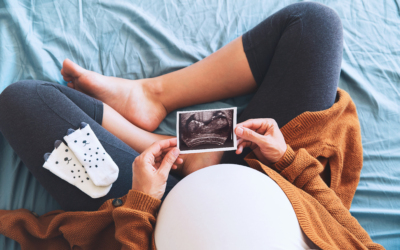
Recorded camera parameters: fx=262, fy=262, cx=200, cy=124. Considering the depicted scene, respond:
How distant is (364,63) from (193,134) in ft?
3.26

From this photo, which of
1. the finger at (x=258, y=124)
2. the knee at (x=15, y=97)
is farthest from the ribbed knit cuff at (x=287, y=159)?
the knee at (x=15, y=97)

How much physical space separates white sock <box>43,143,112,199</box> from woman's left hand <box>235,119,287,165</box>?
1.65 ft

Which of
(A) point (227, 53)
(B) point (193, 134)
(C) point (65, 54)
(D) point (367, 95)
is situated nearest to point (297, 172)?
(B) point (193, 134)

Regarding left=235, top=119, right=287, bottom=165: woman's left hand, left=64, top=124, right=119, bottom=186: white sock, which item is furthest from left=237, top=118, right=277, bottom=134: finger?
left=64, top=124, right=119, bottom=186: white sock

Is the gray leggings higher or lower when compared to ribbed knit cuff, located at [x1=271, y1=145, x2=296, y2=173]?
higher

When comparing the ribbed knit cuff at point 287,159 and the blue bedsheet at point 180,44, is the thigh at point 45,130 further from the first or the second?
the ribbed knit cuff at point 287,159

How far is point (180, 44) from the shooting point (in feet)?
4.34

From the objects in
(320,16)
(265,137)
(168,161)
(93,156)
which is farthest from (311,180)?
(93,156)

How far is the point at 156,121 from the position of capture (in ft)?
3.99

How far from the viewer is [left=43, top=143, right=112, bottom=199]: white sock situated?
870 millimetres

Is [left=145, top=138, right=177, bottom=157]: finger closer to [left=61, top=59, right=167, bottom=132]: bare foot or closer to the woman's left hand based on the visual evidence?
the woman's left hand

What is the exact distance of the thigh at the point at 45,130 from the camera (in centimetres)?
88

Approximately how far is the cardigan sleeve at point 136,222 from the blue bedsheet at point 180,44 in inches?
19.8

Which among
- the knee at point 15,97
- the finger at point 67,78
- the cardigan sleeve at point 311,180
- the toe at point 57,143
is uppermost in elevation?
the knee at point 15,97
